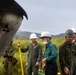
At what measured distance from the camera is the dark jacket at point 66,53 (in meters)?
9.55

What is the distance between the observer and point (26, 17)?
251cm

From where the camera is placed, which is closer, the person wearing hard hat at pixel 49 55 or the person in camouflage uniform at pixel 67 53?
the person in camouflage uniform at pixel 67 53

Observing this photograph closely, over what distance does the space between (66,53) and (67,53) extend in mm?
30

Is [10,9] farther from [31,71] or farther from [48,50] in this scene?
[31,71]

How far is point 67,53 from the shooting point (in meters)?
9.62

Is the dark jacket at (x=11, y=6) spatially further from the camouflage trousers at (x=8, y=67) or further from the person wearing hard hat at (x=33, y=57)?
the camouflage trousers at (x=8, y=67)

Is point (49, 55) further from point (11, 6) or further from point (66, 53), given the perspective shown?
A: point (11, 6)

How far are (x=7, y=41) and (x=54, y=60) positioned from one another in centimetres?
801

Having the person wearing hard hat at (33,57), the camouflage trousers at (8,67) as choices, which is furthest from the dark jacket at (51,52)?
the camouflage trousers at (8,67)

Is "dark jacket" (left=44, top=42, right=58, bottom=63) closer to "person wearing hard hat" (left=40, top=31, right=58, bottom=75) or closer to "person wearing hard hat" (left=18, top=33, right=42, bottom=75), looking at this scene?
"person wearing hard hat" (left=40, top=31, right=58, bottom=75)

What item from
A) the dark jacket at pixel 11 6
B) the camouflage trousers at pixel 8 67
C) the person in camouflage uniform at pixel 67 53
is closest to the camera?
the dark jacket at pixel 11 6

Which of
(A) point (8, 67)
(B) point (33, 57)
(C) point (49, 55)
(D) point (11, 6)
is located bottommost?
(A) point (8, 67)

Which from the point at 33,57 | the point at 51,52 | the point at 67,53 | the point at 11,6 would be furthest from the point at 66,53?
the point at 11,6

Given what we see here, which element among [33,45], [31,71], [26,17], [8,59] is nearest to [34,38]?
[33,45]
